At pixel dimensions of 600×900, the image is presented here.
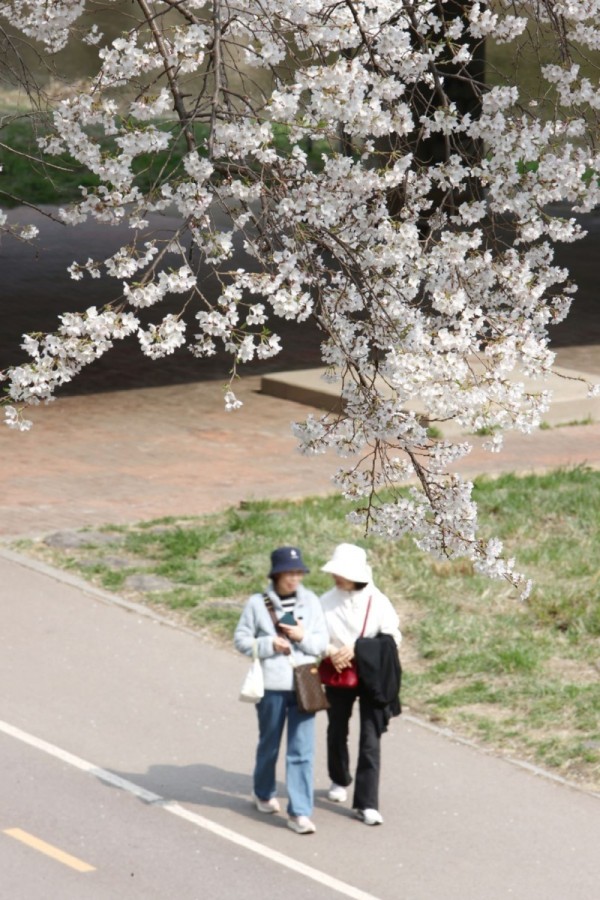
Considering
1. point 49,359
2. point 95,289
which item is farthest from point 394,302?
point 95,289

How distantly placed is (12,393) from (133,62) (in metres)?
1.79

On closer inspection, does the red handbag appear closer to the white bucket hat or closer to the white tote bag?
the white bucket hat

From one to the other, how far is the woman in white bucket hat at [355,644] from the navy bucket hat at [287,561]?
7.2 inches

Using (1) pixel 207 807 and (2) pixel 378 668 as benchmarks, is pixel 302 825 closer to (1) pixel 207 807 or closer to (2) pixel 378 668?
(1) pixel 207 807

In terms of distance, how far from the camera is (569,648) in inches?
450

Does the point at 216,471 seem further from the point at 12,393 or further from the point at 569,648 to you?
the point at 12,393

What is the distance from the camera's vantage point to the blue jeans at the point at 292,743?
834 centimetres

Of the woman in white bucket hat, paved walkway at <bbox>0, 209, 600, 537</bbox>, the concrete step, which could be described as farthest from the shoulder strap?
the concrete step

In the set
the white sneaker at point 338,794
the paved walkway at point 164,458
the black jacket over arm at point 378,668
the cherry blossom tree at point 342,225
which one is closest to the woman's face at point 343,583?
the black jacket over arm at point 378,668

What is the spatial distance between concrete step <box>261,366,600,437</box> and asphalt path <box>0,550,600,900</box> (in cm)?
888

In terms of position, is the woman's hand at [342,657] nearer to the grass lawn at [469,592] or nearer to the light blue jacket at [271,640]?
the light blue jacket at [271,640]

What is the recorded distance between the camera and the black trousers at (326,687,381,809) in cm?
851

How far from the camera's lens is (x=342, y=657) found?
8438 mm

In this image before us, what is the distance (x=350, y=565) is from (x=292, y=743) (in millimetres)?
967
